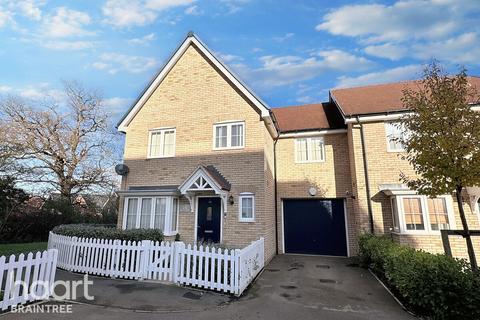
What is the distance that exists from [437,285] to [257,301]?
389 cm

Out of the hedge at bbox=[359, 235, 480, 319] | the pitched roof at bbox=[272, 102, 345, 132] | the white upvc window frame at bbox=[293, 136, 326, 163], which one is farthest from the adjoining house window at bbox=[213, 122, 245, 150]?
the hedge at bbox=[359, 235, 480, 319]

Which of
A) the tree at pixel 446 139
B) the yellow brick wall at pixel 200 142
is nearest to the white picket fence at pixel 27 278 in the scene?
the yellow brick wall at pixel 200 142

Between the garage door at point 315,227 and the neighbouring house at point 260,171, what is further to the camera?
the garage door at point 315,227

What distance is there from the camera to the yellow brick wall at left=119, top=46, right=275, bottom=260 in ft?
35.9

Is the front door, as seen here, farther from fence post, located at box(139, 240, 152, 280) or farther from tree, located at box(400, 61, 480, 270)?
tree, located at box(400, 61, 480, 270)

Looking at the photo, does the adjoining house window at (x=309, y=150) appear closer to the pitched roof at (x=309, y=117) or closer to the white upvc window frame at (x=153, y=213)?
the pitched roof at (x=309, y=117)

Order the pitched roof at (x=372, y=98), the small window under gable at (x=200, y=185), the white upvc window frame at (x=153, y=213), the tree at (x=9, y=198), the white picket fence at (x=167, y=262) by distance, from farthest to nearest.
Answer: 1. the tree at (x=9, y=198)
2. the pitched roof at (x=372, y=98)
3. the white upvc window frame at (x=153, y=213)
4. the small window under gable at (x=200, y=185)
5. the white picket fence at (x=167, y=262)

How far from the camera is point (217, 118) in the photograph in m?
12.1

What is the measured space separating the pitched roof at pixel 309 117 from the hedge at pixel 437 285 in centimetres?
827

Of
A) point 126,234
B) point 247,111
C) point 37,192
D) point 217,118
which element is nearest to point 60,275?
point 126,234

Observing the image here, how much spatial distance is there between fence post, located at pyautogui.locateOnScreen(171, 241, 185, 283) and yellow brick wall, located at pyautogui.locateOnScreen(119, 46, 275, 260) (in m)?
3.36

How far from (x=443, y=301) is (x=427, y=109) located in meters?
4.30

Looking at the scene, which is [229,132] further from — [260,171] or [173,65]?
[173,65]

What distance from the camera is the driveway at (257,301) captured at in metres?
5.55
